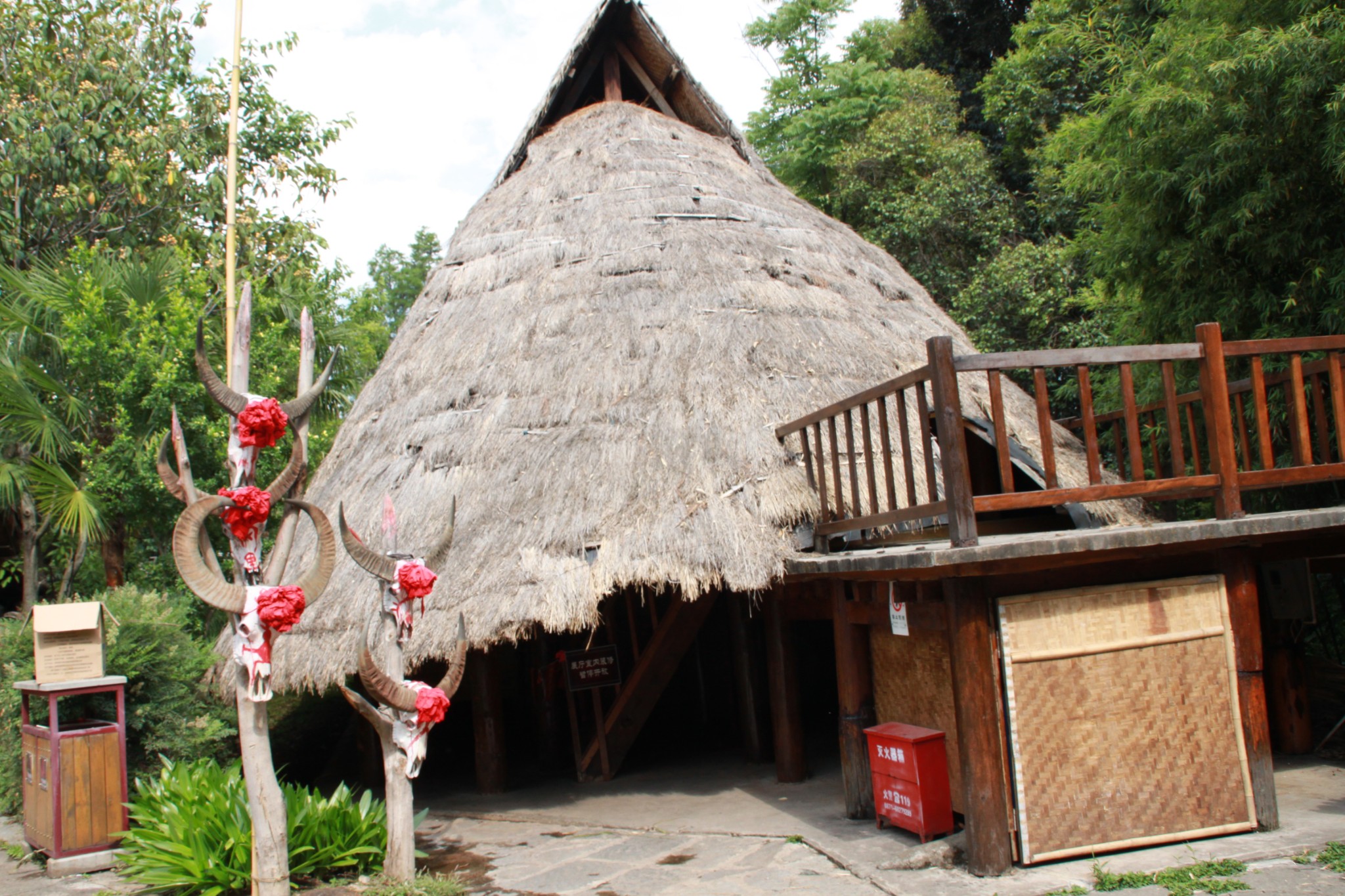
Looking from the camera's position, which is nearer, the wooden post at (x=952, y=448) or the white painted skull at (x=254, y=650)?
the wooden post at (x=952, y=448)

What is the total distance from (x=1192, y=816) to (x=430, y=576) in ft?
14.6

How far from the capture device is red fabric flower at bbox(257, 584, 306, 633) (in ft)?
16.8

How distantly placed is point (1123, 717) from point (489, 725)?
16.8 ft

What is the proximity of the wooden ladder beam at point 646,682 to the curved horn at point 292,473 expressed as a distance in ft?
12.4

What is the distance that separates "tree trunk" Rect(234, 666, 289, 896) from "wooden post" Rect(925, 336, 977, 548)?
12.3 feet

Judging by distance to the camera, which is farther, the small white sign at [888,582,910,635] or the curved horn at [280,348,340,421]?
the small white sign at [888,582,910,635]

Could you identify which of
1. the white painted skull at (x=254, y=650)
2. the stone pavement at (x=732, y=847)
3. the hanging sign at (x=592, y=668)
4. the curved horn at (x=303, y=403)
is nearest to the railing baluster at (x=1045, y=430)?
the stone pavement at (x=732, y=847)

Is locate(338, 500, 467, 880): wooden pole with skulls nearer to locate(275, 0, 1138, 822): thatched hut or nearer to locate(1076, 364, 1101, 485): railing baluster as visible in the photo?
locate(275, 0, 1138, 822): thatched hut

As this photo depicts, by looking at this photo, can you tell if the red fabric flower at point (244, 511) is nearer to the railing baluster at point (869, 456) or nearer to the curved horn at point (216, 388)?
the curved horn at point (216, 388)

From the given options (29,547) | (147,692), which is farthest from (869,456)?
(29,547)

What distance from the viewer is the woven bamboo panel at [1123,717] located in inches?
210

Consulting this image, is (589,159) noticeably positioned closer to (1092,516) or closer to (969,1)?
(1092,516)

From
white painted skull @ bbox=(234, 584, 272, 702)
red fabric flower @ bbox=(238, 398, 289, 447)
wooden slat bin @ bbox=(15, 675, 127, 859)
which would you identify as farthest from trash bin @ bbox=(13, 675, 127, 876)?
red fabric flower @ bbox=(238, 398, 289, 447)

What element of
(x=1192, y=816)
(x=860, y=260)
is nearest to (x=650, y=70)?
(x=860, y=260)
